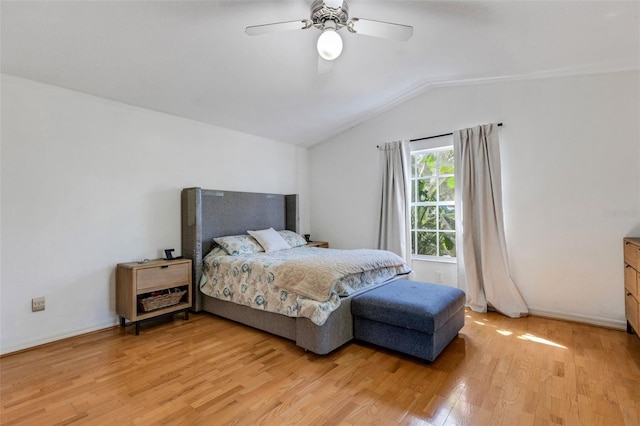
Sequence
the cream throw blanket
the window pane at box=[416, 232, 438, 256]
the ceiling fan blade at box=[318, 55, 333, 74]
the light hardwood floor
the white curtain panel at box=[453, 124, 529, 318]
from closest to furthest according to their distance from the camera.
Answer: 1. the light hardwood floor
2. the ceiling fan blade at box=[318, 55, 333, 74]
3. the cream throw blanket
4. the white curtain panel at box=[453, 124, 529, 318]
5. the window pane at box=[416, 232, 438, 256]

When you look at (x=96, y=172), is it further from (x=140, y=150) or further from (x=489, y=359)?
(x=489, y=359)

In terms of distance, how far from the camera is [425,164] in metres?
4.22

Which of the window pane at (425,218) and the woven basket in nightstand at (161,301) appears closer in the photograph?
the woven basket in nightstand at (161,301)

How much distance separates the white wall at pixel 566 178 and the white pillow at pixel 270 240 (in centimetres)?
218

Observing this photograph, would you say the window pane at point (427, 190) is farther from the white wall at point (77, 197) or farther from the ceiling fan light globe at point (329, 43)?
the white wall at point (77, 197)

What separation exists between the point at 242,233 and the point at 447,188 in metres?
2.84

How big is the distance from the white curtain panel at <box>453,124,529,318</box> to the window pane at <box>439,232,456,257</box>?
0.82 feet

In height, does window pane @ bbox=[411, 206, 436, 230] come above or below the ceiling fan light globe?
below

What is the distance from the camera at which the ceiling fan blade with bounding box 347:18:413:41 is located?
6.52 ft

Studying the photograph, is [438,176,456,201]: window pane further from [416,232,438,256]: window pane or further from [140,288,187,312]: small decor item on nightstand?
[140,288,187,312]: small decor item on nightstand

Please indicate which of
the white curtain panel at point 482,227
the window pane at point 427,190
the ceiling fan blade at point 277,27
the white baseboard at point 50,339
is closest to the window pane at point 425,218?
the window pane at point 427,190

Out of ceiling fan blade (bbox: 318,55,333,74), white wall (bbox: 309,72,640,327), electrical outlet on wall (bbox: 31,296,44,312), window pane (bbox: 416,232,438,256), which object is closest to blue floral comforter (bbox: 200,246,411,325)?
window pane (bbox: 416,232,438,256)

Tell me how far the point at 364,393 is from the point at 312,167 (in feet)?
13.2

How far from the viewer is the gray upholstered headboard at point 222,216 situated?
3.50 meters
